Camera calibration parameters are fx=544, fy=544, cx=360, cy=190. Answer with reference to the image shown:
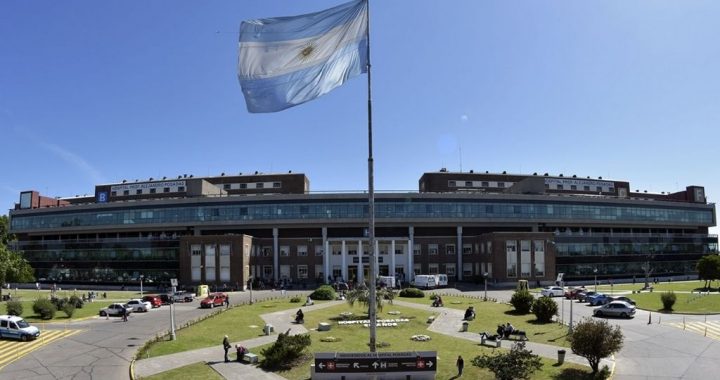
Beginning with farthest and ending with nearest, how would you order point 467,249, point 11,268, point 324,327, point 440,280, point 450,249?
point 450,249 → point 467,249 → point 440,280 → point 11,268 → point 324,327

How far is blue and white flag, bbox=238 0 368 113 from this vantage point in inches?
796

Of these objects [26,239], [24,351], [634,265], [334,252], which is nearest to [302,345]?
[24,351]

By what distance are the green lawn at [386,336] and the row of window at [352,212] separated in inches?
1732

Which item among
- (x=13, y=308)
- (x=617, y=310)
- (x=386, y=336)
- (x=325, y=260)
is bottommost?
(x=386, y=336)

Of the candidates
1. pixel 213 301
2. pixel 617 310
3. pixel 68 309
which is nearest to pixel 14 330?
pixel 68 309

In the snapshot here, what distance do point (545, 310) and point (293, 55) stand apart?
34.0m

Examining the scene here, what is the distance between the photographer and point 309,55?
20.6 metres

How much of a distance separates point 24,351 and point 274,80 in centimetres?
2898

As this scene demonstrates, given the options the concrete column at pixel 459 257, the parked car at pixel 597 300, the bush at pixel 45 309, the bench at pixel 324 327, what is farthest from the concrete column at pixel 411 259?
the bush at pixel 45 309

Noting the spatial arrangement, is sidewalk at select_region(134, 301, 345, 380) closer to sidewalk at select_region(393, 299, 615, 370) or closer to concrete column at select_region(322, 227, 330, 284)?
sidewalk at select_region(393, 299, 615, 370)

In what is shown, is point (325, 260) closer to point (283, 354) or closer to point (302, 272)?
point (302, 272)

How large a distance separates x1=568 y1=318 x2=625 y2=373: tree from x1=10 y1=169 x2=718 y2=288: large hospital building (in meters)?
63.4

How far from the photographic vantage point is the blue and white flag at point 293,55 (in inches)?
796

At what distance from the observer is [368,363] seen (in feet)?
84.6
